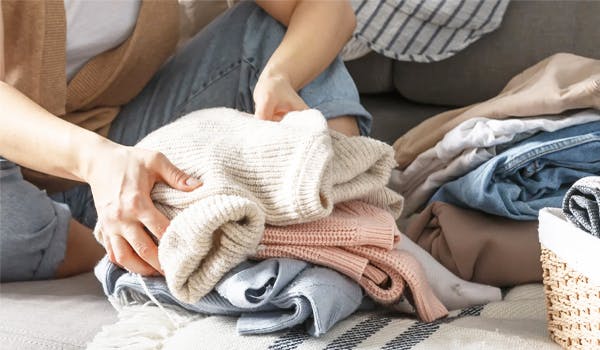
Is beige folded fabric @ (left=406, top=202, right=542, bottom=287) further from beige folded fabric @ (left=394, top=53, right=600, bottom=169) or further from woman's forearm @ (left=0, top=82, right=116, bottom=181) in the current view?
woman's forearm @ (left=0, top=82, right=116, bottom=181)

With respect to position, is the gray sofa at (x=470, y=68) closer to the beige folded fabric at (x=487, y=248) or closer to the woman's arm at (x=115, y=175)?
the woman's arm at (x=115, y=175)

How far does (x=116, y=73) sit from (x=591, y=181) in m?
0.69

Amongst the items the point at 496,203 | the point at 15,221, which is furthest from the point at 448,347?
the point at 15,221

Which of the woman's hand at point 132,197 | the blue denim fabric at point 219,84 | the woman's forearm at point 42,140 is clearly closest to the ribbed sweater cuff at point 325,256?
the woman's hand at point 132,197

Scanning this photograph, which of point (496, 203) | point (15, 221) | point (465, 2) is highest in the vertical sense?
point (465, 2)

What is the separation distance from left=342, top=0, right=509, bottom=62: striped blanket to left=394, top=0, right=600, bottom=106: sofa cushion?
0.03 meters

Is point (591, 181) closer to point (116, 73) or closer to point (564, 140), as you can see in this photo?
point (564, 140)

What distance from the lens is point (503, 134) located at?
51.6 inches

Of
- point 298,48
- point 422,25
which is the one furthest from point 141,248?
point 422,25

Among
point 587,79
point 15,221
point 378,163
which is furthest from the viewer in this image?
point 587,79

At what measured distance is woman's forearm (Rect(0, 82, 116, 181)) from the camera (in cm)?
101

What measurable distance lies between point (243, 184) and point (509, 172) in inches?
18.0

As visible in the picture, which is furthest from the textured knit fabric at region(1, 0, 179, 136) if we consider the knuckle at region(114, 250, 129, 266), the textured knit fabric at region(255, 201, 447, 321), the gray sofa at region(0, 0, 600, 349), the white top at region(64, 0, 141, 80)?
the textured knit fabric at region(255, 201, 447, 321)

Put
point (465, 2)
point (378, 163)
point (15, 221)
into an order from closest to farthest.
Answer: point (378, 163) < point (15, 221) < point (465, 2)
